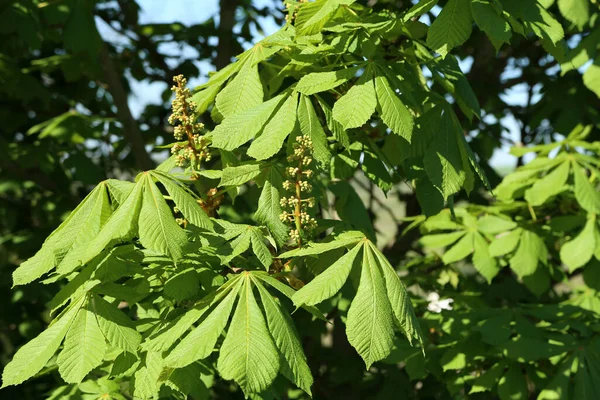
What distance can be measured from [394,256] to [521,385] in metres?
1.29

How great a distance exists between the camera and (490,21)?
4.71 feet

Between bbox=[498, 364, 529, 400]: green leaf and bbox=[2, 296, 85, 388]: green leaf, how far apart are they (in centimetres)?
147

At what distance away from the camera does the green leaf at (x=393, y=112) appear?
1460 mm

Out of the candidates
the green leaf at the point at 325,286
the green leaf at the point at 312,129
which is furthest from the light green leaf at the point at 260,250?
the green leaf at the point at 312,129

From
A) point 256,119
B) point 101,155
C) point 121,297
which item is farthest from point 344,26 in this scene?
point 101,155

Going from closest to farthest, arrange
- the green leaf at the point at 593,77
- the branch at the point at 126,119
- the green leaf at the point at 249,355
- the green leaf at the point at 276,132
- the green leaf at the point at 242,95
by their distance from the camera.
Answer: the green leaf at the point at 249,355
the green leaf at the point at 276,132
the green leaf at the point at 242,95
the green leaf at the point at 593,77
the branch at the point at 126,119

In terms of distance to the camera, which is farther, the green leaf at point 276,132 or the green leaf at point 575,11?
the green leaf at point 575,11

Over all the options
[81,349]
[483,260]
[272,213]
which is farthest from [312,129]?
[483,260]

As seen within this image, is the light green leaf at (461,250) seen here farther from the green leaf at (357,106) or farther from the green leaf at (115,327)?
the green leaf at (115,327)

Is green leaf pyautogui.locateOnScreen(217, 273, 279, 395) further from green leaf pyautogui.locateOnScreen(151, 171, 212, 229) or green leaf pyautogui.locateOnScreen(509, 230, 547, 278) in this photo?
green leaf pyautogui.locateOnScreen(509, 230, 547, 278)

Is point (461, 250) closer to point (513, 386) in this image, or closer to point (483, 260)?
point (483, 260)

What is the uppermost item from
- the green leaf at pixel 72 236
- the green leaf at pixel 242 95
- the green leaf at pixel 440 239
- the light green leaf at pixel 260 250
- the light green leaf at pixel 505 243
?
the green leaf at pixel 242 95

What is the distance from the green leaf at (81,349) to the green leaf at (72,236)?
129 millimetres

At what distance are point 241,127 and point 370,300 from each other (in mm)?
454
